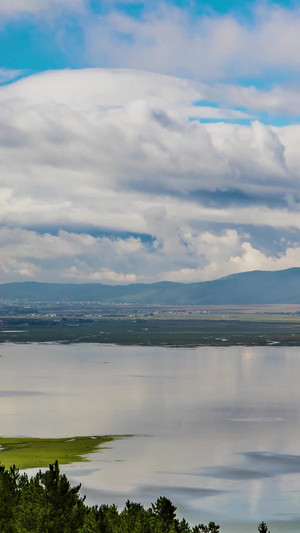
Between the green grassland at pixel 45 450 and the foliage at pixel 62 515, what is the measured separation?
79.2 ft

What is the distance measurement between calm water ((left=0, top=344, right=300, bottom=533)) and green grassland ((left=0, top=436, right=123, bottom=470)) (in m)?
1.96

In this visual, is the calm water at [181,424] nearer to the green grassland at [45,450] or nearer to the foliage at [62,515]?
the green grassland at [45,450]

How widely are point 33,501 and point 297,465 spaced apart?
105ft

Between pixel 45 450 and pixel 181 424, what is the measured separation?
1743 centimetres

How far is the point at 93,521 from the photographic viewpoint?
3331 centimetres

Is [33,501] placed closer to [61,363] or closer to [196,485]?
[196,485]

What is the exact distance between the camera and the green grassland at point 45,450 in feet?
202

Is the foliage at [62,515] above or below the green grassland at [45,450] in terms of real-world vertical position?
above

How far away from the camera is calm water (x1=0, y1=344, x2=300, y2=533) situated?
52969 mm

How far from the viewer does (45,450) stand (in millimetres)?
65688

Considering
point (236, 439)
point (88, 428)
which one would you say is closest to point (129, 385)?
point (88, 428)

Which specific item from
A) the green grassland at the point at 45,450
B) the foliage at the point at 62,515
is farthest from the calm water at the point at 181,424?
the foliage at the point at 62,515

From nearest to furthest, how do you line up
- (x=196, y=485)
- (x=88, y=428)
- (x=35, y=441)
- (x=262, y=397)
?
(x=196, y=485) < (x=35, y=441) < (x=88, y=428) < (x=262, y=397)

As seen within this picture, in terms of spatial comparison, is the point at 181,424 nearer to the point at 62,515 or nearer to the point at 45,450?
the point at 45,450
